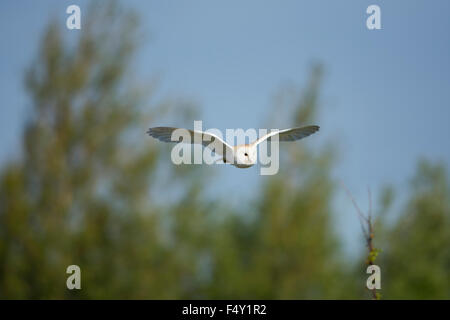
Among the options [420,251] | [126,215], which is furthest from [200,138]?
[420,251]

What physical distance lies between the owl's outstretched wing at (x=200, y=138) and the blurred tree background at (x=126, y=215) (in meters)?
10.3

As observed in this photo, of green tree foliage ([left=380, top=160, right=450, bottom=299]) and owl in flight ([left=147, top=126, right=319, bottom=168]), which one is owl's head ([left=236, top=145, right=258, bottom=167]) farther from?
green tree foliage ([left=380, top=160, right=450, bottom=299])

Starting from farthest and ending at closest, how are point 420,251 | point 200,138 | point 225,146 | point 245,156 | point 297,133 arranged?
point 420,251 < point 297,133 < point 200,138 < point 225,146 < point 245,156

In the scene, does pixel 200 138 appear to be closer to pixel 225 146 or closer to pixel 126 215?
pixel 225 146

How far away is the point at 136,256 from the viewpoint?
16.8 meters

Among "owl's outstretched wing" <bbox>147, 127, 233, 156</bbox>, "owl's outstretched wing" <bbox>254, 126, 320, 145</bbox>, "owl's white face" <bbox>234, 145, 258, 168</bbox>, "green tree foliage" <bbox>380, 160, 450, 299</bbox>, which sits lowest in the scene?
"green tree foliage" <bbox>380, 160, 450, 299</bbox>

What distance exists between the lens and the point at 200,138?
5.87m

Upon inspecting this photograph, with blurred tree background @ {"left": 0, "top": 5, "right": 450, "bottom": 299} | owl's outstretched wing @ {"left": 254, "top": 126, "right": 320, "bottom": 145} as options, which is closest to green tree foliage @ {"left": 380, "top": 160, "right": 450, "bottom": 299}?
blurred tree background @ {"left": 0, "top": 5, "right": 450, "bottom": 299}

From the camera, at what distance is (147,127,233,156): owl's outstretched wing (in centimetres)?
568

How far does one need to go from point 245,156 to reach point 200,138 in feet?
1.83

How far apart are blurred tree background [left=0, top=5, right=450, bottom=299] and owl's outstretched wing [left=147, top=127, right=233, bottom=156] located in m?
10.3

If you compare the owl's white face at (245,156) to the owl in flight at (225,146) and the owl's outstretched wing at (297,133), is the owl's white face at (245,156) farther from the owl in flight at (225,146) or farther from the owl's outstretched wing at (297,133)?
the owl's outstretched wing at (297,133)
